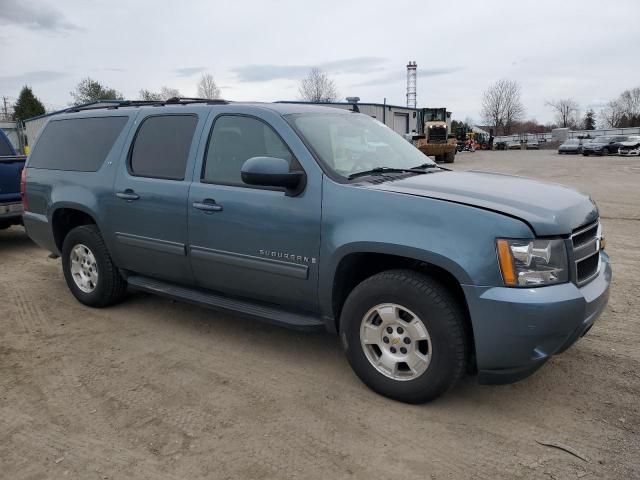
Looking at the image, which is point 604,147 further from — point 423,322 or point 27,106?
point 27,106

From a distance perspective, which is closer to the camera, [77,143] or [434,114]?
[77,143]

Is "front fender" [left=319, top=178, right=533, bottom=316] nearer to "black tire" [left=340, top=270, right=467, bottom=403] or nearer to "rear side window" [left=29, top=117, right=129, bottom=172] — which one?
"black tire" [left=340, top=270, right=467, bottom=403]

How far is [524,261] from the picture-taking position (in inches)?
108

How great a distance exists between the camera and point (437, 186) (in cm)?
328

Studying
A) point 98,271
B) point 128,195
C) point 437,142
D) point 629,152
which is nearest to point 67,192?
point 98,271

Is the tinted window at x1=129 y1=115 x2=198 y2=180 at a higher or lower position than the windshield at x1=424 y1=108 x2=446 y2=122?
lower

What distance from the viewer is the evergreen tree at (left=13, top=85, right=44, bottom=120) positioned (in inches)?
2169

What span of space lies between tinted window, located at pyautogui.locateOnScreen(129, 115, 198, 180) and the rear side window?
0.37 meters

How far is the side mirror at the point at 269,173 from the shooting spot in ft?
10.7

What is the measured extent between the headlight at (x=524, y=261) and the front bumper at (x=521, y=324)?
0.05 meters

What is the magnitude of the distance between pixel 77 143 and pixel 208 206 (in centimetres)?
201

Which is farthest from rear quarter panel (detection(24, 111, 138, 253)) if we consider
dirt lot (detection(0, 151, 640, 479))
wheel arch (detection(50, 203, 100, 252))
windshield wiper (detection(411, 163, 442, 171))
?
windshield wiper (detection(411, 163, 442, 171))

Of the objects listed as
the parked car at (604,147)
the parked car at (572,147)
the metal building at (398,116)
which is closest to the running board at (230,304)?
the metal building at (398,116)

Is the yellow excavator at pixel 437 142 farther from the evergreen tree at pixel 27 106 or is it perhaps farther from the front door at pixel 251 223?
the evergreen tree at pixel 27 106
